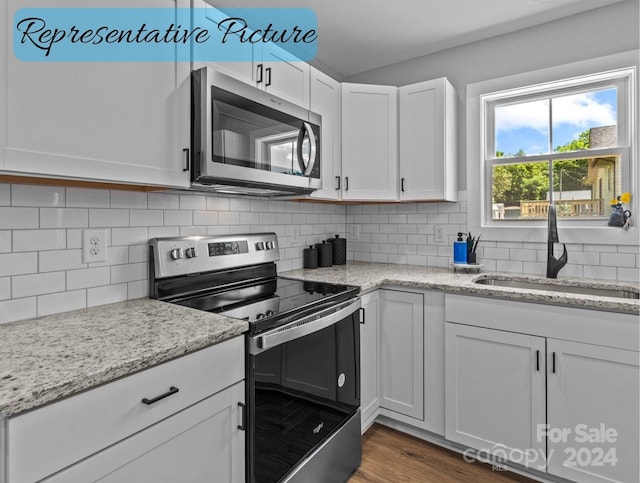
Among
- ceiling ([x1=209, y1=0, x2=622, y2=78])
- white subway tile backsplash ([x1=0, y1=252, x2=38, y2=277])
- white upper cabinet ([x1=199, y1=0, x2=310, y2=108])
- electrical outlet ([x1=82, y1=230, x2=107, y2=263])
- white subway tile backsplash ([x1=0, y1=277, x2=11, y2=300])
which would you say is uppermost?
ceiling ([x1=209, y1=0, x2=622, y2=78])

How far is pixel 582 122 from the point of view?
2242 mm

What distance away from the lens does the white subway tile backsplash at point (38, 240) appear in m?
1.29

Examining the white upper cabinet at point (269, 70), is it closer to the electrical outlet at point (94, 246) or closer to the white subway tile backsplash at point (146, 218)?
the white subway tile backsplash at point (146, 218)

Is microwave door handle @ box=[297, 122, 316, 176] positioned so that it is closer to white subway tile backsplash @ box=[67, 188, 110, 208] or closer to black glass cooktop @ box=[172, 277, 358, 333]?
black glass cooktop @ box=[172, 277, 358, 333]

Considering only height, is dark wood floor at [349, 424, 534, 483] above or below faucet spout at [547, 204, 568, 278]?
below

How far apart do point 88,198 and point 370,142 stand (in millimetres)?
1692

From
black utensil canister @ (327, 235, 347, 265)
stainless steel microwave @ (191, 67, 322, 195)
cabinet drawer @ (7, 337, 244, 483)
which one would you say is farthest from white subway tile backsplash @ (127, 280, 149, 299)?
black utensil canister @ (327, 235, 347, 265)

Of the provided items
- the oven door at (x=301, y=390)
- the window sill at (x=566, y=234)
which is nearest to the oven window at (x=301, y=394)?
the oven door at (x=301, y=390)

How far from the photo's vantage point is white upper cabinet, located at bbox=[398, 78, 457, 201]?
7.76 feet

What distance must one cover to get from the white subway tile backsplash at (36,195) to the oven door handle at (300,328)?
0.89 metres

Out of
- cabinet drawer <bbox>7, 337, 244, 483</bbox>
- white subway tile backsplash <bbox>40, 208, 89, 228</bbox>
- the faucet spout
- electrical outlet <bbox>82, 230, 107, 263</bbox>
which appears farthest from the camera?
the faucet spout

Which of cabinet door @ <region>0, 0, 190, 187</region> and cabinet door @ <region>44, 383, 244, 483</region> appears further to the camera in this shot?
cabinet door @ <region>0, 0, 190, 187</region>

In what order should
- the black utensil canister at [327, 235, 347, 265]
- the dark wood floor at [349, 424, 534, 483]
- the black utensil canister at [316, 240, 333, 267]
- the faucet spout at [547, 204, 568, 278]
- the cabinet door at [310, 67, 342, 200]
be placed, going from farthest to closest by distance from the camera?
the black utensil canister at [327, 235, 347, 265], the black utensil canister at [316, 240, 333, 267], the cabinet door at [310, 67, 342, 200], the faucet spout at [547, 204, 568, 278], the dark wood floor at [349, 424, 534, 483]

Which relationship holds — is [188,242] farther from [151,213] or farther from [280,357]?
[280,357]
